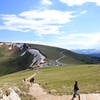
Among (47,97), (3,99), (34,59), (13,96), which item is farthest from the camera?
(34,59)

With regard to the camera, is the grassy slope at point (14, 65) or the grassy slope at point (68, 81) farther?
the grassy slope at point (14, 65)

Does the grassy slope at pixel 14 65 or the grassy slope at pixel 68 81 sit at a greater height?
the grassy slope at pixel 68 81

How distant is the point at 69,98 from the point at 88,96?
3360 millimetres

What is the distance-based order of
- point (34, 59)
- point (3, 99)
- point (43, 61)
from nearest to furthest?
point (3, 99) → point (43, 61) → point (34, 59)

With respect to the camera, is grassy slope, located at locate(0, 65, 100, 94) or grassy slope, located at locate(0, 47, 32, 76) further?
grassy slope, located at locate(0, 47, 32, 76)

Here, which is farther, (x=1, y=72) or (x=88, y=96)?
(x=1, y=72)

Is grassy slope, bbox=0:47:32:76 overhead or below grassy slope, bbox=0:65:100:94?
below

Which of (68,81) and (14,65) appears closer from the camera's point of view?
(68,81)

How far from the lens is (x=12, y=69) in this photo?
177 m

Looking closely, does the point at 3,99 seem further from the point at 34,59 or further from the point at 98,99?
the point at 34,59

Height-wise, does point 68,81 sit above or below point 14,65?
above

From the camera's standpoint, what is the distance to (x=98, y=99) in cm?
2628

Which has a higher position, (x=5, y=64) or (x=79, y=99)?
(x=79, y=99)

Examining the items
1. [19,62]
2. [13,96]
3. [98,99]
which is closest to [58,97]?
[98,99]
